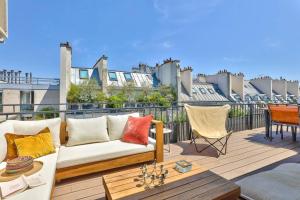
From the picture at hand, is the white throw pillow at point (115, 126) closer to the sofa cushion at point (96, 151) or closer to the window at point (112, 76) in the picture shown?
the sofa cushion at point (96, 151)

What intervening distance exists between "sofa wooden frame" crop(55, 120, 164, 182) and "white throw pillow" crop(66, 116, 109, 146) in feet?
0.66

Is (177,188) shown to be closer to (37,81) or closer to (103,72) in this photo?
(103,72)

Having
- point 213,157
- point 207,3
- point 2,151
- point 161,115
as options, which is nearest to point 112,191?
point 2,151

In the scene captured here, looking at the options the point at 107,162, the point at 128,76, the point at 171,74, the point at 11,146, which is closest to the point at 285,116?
the point at 107,162

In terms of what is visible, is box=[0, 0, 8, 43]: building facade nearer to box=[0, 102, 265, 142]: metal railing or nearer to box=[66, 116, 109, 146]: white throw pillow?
box=[0, 102, 265, 142]: metal railing

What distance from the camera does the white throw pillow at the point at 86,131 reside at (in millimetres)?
2596

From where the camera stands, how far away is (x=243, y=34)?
9188 millimetres

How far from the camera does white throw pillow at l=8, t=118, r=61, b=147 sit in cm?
230

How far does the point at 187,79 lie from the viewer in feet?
46.8

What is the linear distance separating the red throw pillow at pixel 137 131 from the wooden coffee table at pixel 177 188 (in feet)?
3.58

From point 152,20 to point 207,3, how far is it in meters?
4.20

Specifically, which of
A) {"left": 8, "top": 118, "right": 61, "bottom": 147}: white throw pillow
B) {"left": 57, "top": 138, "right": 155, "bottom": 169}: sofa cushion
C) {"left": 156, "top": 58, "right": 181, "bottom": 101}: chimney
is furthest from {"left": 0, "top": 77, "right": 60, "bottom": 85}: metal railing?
{"left": 57, "top": 138, "right": 155, "bottom": 169}: sofa cushion

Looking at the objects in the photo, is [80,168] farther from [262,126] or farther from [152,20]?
[152,20]

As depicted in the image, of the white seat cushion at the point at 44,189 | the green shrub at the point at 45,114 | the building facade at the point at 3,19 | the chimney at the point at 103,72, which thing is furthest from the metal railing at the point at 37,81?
the white seat cushion at the point at 44,189
